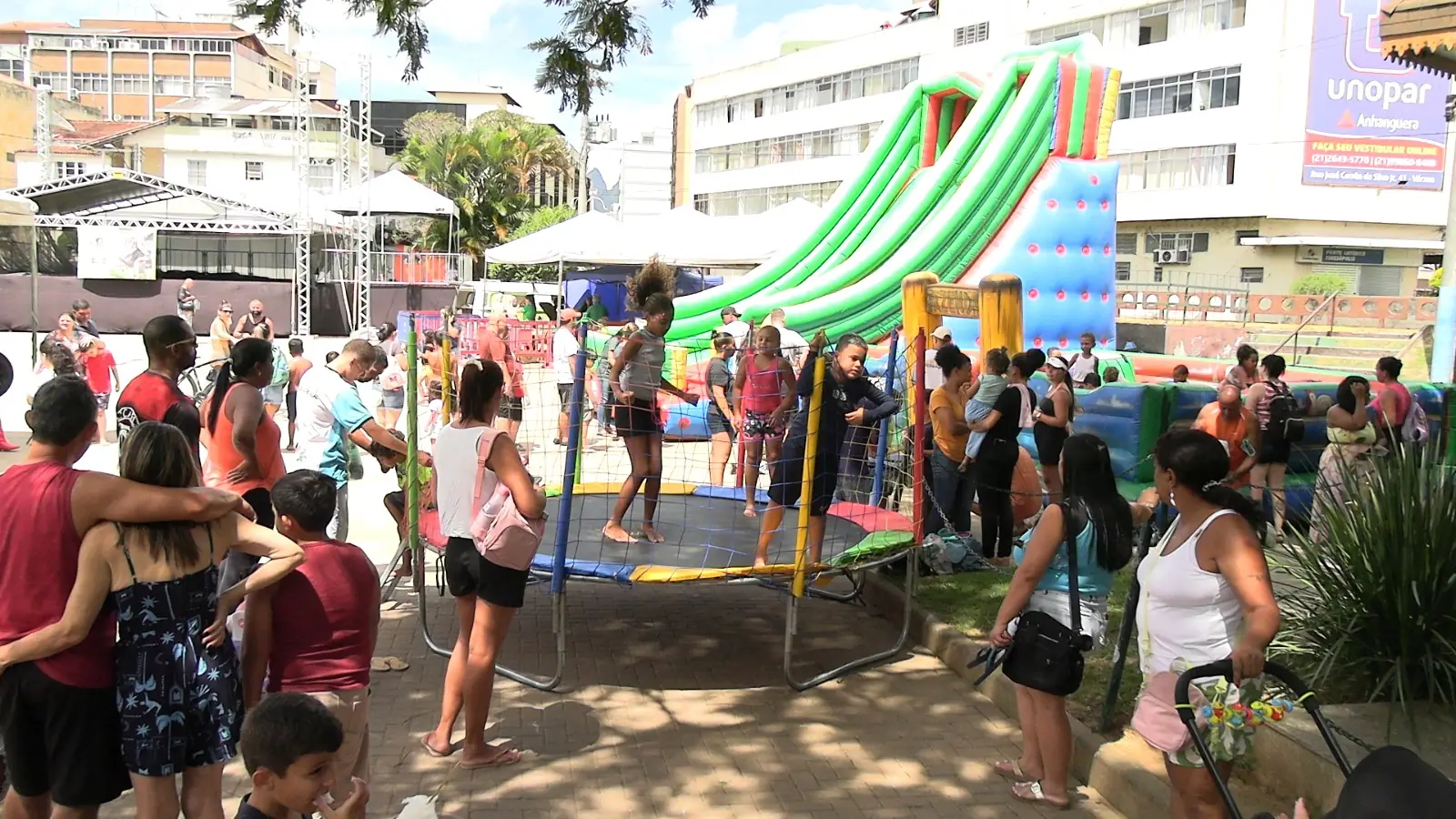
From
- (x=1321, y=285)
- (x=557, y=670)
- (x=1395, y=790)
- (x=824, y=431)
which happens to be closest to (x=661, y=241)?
(x=824, y=431)

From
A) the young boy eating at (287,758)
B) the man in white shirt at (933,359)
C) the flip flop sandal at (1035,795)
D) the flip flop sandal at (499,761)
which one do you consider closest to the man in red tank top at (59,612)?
the young boy eating at (287,758)

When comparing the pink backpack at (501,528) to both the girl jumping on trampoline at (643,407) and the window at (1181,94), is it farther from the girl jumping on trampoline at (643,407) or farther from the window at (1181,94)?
the window at (1181,94)

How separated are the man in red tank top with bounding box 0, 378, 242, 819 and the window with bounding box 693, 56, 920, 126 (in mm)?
47885

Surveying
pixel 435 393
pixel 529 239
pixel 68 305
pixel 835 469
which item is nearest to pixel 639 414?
pixel 835 469

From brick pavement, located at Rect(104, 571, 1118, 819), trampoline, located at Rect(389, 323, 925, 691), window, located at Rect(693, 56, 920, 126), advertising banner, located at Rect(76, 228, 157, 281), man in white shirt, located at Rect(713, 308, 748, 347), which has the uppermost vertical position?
window, located at Rect(693, 56, 920, 126)

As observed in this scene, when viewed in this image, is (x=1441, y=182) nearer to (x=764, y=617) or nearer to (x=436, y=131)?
(x=436, y=131)

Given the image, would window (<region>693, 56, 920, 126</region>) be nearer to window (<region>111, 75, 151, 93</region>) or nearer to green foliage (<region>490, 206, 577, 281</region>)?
green foliage (<region>490, 206, 577, 281</region>)

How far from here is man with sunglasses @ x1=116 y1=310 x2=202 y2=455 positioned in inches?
212

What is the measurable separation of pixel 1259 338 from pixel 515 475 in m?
27.1

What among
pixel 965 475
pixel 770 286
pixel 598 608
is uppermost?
pixel 770 286

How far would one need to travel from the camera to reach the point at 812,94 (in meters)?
56.1

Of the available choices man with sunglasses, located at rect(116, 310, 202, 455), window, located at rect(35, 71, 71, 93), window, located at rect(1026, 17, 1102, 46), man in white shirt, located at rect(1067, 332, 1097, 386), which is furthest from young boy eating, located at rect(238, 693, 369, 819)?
window, located at rect(35, 71, 71, 93)

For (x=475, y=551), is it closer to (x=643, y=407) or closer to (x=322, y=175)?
(x=643, y=407)

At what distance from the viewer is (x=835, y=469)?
274 inches
